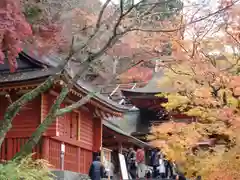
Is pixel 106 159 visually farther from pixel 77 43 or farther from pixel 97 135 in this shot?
pixel 77 43

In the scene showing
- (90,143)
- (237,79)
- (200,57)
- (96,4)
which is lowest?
(90,143)

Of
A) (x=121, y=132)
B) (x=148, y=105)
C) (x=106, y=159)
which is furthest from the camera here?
(x=148, y=105)

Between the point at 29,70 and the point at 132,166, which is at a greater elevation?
the point at 29,70

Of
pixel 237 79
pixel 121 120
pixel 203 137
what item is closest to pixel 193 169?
pixel 203 137

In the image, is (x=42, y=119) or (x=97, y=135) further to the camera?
(x=97, y=135)

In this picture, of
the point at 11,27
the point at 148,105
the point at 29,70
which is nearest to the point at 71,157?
the point at 29,70

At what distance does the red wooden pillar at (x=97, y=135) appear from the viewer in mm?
20728

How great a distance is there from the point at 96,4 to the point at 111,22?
6.25 metres

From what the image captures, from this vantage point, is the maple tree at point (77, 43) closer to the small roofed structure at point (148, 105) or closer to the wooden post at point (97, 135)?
the wooden post at point (97, 135)

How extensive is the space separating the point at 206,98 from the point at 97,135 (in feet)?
16.6

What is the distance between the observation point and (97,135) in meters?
21.0

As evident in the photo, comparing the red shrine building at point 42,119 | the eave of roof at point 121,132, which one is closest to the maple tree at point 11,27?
the red shrine building at point 42,119

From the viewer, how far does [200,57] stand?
18.9 m

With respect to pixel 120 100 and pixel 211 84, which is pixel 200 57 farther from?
pixel 120 100
